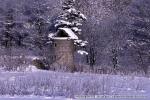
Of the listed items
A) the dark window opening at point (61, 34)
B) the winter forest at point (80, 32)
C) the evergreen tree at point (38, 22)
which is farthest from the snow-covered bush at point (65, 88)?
the evergreen tree at point (38, 22)

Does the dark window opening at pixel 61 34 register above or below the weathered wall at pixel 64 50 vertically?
above

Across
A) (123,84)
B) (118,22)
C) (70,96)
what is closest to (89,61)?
(118,22)

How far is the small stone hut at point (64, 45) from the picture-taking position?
27.9 m

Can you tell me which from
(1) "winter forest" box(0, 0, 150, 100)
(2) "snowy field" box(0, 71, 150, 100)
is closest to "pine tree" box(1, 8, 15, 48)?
(1) "winter forest" box(0, 0, 150, 100)

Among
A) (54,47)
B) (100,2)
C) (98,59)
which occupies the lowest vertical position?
(98,59)

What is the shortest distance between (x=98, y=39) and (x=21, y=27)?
1259 cm

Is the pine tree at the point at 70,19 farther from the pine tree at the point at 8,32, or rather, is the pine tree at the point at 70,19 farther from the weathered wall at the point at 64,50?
the pine tree at the point at 8,32

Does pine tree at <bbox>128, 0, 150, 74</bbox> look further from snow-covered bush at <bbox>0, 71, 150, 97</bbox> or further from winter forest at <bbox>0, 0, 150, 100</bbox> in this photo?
snow-covered bush at <bbox>0, 71, 150, 97</bbox>

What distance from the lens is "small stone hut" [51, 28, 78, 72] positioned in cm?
2791

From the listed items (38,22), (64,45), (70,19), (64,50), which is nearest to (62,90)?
(64,45)

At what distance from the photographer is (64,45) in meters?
28.3

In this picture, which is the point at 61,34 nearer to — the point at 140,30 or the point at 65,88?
the point at 140,30

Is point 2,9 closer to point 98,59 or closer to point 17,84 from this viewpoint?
point 98,59

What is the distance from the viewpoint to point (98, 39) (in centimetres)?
3881
